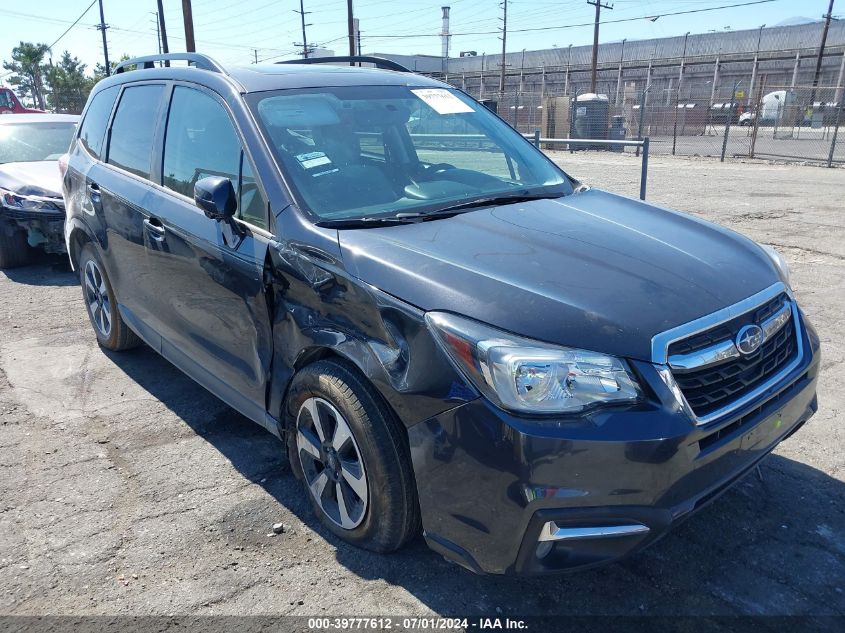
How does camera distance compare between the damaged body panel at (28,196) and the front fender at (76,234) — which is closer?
A: the front fender at (76,234)

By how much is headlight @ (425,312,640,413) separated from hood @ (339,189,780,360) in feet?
0.15

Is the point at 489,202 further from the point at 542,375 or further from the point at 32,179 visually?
the point at 32,179

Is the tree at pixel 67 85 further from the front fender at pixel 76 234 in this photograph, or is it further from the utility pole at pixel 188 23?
the front fender at pixel 76 234

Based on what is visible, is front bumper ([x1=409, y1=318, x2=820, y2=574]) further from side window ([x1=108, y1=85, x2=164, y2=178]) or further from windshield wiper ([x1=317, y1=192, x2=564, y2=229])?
side window ([x1=108, y1=85, x2=164, y2=178])

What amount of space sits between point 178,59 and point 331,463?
2700 mm

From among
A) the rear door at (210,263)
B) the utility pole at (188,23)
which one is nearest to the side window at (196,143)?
the rear door at (210,263)

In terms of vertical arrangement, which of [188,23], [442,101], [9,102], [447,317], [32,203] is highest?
[188,23]

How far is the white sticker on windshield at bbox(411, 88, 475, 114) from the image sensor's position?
3.80 metres

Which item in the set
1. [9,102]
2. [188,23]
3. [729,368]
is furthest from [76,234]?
[9,102]

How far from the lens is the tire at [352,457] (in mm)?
2426

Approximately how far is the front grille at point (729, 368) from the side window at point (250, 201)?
5.78ft

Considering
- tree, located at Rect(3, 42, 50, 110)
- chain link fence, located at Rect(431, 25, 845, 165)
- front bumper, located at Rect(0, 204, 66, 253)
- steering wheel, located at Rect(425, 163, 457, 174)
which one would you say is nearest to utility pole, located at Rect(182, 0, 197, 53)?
chain link fence, located at Rect(431, 25, 845, 165)

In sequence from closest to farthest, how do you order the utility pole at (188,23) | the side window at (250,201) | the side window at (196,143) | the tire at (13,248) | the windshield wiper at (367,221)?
the windshield wiper at (367,221) → the side window at (250,201) → the side window at (196,143) → the tire at (13,248) → the utility pole at (188,23)

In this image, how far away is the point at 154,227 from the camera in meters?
3.68
